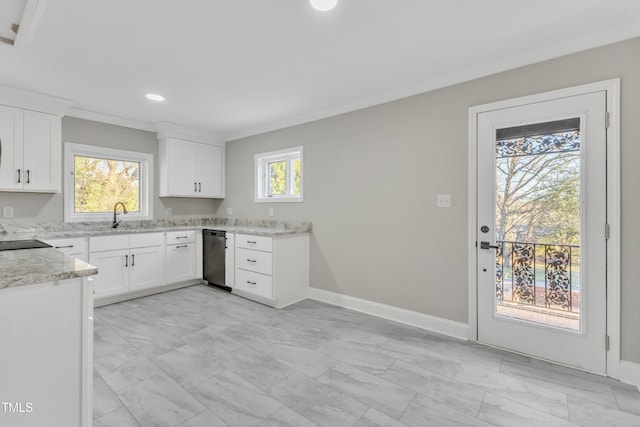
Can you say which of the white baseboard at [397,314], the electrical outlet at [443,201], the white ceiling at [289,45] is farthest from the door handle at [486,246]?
the white ceiling at [289,45]

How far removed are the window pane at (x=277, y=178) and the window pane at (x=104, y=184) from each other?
1.94 meters

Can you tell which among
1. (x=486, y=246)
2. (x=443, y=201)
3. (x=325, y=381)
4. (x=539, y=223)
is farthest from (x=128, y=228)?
Result: (x=539, y=223)

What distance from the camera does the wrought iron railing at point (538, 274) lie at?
223cm

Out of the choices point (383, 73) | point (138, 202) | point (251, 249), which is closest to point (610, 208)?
point (383, 73)

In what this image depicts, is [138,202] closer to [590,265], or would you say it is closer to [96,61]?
[96,61]

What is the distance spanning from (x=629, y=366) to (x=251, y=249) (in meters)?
3.46

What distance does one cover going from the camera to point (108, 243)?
3.53 meters

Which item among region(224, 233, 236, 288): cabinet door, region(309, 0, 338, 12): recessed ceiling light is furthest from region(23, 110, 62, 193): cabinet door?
region(309, 0, 338, 12): recessed ceiling light

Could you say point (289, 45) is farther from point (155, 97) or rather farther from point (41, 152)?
point (41, 152)

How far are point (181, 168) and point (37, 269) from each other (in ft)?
11.3

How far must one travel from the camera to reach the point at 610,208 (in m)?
2.07

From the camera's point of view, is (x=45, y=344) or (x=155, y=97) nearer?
(x=45, y=344)

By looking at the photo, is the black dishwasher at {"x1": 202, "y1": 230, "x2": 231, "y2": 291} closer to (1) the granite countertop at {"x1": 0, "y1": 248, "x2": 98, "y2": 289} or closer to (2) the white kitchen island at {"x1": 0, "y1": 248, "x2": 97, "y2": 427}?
(1) the granite countertop at {"x1": 0, "y1": 248, "x2": 98, "y2": 289}

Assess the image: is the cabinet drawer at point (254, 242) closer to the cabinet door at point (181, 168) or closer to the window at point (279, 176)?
the window at point (279, 176)
